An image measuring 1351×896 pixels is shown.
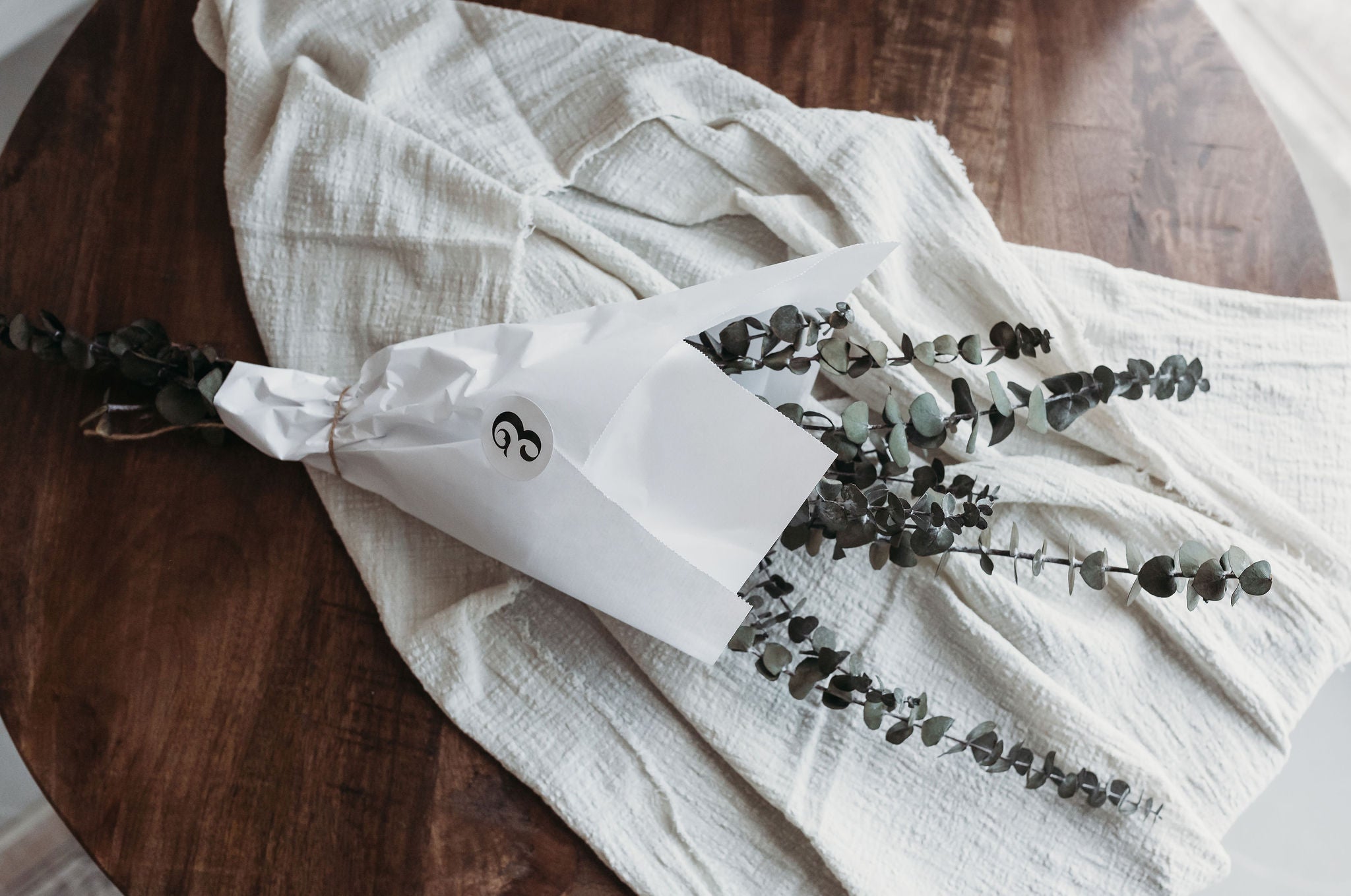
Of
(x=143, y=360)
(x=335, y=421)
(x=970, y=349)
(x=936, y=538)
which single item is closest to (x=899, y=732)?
(x=936, y=538)

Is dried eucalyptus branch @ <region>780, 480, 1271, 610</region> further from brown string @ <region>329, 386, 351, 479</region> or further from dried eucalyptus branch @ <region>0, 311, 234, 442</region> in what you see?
dried eucalyptus branch @ <region>0, 311, 234, 442</region>

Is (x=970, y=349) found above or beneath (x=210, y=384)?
above

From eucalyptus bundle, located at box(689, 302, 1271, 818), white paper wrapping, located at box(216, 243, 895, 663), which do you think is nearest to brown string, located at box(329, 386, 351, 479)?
white paper wrapping, located at box(216, 243, 895, 663)

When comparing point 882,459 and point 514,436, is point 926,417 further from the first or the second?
point 514,436

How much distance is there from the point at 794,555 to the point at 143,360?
0.46m

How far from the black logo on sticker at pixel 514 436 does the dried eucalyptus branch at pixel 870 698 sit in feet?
0.54

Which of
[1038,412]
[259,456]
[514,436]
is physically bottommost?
[259,456]

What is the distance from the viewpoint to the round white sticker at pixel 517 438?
1.74 ft

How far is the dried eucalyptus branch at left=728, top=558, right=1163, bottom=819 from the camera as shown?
0.59m

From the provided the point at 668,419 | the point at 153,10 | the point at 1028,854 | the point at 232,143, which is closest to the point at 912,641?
the point at 1028,854

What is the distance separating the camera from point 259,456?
2.23 feet

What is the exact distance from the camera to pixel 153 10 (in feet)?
2.55

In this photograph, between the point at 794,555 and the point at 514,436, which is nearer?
the point at 514,436

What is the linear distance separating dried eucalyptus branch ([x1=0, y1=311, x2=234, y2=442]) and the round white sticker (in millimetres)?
224
